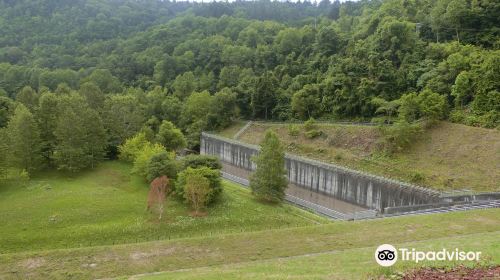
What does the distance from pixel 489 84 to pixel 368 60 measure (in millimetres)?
17035

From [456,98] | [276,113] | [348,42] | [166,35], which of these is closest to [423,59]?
[456,98]

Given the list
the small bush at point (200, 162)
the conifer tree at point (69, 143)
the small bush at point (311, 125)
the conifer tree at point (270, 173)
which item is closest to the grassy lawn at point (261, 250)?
the conifer tree at point (270, 173)

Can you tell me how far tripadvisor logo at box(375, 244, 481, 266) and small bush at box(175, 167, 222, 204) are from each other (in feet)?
57.8

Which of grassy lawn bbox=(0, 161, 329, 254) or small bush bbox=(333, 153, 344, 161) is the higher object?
small bush bbox=(333, 153, 344, 161)

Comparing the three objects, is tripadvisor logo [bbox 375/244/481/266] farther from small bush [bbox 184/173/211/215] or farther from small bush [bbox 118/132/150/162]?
small bush [bbox 118/132/150/162]

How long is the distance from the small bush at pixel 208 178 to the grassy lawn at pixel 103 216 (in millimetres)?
819

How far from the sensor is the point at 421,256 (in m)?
13.9

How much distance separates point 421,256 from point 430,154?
24.4m

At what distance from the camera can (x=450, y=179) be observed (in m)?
31.7

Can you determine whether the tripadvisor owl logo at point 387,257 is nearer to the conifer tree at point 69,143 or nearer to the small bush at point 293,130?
the conifer tree at point 69,143

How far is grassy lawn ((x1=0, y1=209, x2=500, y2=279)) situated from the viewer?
17.1m

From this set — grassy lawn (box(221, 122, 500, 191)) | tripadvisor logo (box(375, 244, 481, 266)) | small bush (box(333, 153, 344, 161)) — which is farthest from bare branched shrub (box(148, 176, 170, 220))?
grassy lawn (box(221, 122, 500, 191))

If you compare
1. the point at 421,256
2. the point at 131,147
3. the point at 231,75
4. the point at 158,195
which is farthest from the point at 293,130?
the point at 421,256

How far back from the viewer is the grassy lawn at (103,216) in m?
24.9
